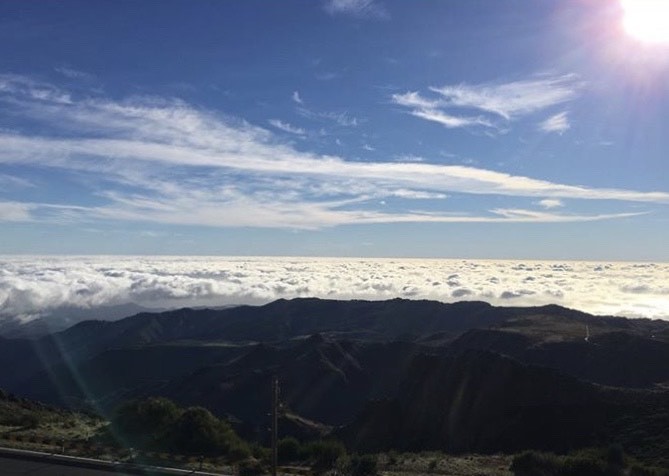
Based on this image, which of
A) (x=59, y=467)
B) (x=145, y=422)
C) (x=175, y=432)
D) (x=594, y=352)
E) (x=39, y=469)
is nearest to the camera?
(x=39, y=469)

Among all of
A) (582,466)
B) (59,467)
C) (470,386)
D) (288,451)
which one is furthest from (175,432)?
(470,386)

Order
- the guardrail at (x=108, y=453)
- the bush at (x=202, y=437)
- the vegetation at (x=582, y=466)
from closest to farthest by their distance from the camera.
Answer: the vegetation at (x=582, y=466) → the guardrail at (x=108, y=453) → the bush at (x=202, y=437)

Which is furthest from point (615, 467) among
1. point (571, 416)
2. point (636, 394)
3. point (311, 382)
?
point (311, 382)

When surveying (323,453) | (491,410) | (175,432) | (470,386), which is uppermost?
(323,453)

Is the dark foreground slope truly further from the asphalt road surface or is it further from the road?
the asphalt road surface

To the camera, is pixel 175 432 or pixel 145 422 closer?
pixel 175 432

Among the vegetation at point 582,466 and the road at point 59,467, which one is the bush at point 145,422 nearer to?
the road at point 59,467

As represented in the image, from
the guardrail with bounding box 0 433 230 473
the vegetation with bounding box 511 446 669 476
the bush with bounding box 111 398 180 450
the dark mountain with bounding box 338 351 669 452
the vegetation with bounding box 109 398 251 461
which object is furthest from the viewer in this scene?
the dark mountain with bounding box 338 351 669 452

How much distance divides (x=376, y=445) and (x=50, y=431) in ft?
133

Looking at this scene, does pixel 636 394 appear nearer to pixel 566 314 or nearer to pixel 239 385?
pixel 239 385

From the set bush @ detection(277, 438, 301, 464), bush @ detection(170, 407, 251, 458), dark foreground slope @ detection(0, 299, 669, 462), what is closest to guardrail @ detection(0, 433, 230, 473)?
bush @ detection(170, 407, 251, 458)

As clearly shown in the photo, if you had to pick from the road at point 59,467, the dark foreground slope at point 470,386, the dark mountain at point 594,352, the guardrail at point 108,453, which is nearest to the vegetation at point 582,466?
the dark foreground slope at point 470,386

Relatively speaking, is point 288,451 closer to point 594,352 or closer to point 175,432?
point 175,432

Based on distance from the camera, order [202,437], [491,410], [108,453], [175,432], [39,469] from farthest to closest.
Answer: [491,410] → [175,432] → [202,437] → [108,453] → [39,469]
